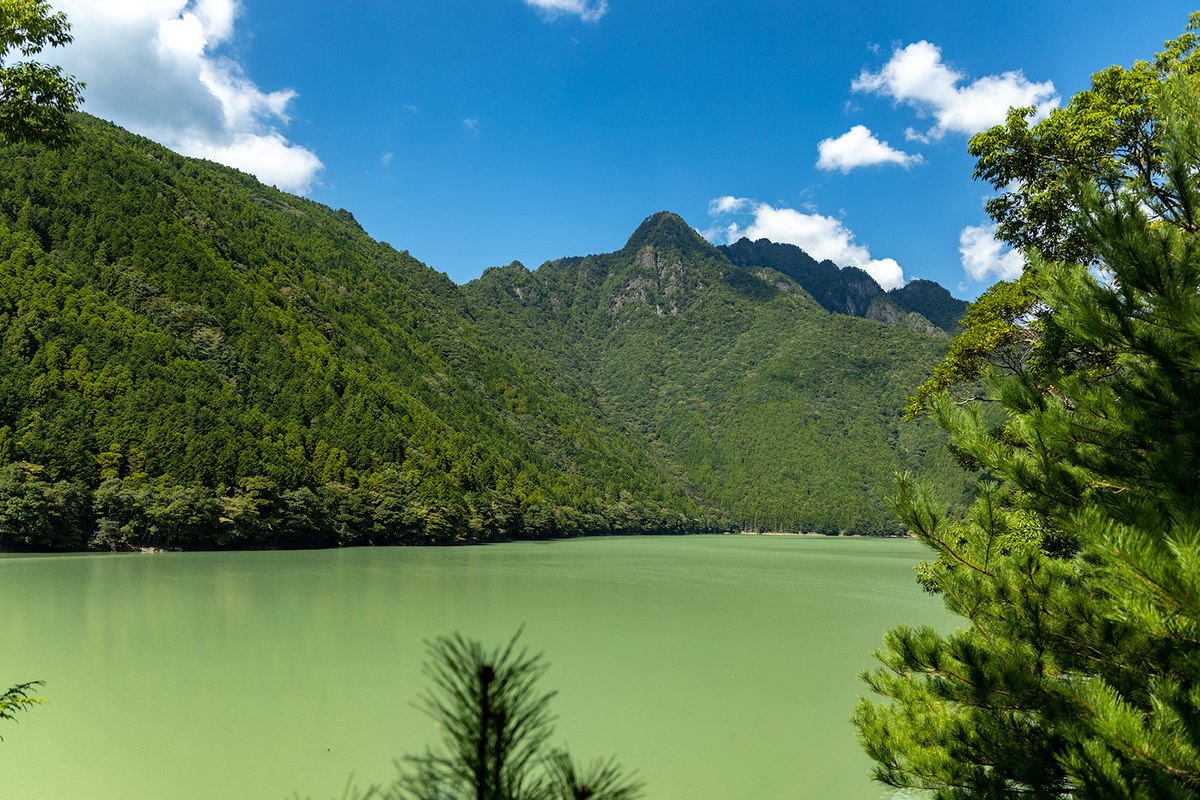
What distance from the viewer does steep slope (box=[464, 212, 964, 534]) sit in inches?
4483

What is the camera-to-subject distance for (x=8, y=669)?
988cm

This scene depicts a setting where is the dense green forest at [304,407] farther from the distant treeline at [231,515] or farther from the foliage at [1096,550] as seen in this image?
the foliage at [1096,550]

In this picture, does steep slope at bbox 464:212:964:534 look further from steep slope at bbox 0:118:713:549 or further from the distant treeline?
the distant treeline

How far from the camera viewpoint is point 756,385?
145 meters

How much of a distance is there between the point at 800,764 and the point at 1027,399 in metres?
6.88

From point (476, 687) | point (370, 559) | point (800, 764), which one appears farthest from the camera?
point (370, 559)

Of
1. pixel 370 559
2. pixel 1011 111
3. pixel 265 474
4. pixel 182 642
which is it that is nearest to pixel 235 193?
pixel 265 474

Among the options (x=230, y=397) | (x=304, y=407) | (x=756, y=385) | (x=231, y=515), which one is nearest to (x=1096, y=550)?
(x=231, y=515)

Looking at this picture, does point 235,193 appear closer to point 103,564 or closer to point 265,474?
point 265,474

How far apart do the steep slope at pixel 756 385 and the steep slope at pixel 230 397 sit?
27136 mm

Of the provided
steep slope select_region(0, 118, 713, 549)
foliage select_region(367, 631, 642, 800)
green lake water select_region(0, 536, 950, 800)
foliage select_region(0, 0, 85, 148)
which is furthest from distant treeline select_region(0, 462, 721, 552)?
foliage select_region(367, 631, 642, 800)

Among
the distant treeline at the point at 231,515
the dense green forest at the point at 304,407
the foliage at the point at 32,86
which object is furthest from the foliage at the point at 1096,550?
the distant treeline at the point at 231,515

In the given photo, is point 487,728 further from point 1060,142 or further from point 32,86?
point 1060,142

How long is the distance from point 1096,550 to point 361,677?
1137 cm
